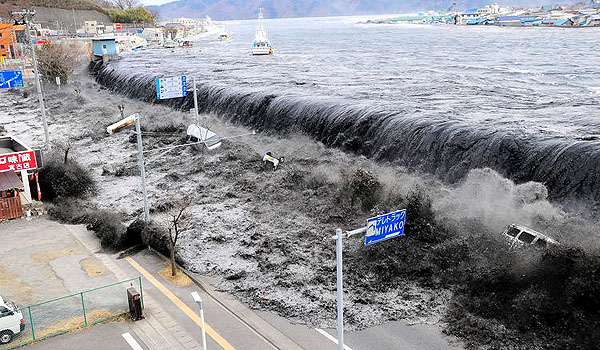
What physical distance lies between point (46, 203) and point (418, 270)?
2320cm

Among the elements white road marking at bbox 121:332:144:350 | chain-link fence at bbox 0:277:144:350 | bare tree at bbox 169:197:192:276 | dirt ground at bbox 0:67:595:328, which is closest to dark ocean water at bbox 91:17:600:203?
dirt ground at bbox 0:67:595:328

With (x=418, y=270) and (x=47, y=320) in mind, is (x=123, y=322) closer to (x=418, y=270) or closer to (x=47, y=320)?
(x=47, y=320)

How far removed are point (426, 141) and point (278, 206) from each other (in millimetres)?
10858

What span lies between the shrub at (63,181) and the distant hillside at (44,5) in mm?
117876

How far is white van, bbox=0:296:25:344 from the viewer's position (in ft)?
58.9

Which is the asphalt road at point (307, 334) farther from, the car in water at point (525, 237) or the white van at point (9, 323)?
the car in water at point (525, 237)

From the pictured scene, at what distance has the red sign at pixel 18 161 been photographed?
98.6 feet

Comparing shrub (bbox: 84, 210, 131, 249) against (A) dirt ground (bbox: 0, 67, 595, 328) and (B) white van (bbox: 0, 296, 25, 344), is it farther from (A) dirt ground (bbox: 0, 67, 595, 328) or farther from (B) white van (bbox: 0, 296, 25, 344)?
(B) white van (bbox: 0, 296, 25, 344)

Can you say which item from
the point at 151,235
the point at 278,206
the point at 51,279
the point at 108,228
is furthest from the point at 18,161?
the point at 278,206

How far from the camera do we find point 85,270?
A: 24469 millimetres

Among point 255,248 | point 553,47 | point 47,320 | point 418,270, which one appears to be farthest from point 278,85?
point 553,47

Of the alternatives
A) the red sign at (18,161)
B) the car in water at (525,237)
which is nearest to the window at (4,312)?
the red sign at (18,161)

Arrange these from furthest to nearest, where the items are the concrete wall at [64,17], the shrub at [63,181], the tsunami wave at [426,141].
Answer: the concrete wall at [64,17] < the shrub at [63,181] < the tsunami wave at [426,141]

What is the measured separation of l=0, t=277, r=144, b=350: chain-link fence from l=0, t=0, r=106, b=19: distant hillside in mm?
137308
